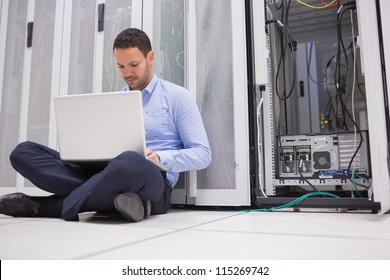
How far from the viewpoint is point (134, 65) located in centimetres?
188

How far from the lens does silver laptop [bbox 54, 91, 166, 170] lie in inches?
56.3

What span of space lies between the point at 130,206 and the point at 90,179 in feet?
0.70

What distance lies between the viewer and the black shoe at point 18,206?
1.63 m

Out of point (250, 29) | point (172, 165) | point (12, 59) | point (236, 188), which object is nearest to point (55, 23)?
point (12, 59)

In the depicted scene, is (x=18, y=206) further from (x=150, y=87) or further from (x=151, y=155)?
(x=150, y=87)

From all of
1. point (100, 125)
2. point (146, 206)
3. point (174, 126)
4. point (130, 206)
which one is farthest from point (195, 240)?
point (174, 126)

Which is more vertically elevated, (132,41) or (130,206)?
(132,41)

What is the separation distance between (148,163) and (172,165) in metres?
0.31

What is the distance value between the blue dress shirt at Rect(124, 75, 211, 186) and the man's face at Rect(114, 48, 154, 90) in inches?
2.1

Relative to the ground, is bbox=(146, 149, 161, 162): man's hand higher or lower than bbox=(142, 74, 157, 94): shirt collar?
lower

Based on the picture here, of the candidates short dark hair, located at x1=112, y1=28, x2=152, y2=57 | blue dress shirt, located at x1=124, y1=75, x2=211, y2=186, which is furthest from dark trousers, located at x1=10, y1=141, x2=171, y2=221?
short dark hair, located at x1=112, y1=28, x2=152, y2=57

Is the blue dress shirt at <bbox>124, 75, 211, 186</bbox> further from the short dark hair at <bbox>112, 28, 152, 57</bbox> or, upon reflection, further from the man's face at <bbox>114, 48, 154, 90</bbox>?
the short dark hair at <bbox>112, 28, 152, 57</bbox>

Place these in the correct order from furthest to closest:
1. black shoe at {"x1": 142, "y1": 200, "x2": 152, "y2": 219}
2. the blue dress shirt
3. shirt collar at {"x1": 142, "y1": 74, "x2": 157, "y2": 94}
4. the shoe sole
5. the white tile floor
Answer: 1. shirt collar at {"x1": 142, "y1": 74, "x2": 157, "y2": 94}
2. the blue dress shirt
3. black shoe at {"x1": 142, "y1": 200, "x2": 152, "y2": 219}
4. the shoe sole
5. the white tile floor

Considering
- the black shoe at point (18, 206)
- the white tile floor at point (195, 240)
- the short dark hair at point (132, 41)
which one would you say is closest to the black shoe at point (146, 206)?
the white tile floor at point (195, 240)
